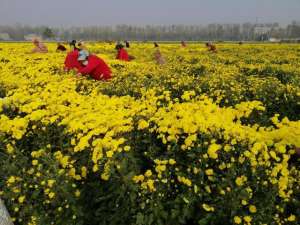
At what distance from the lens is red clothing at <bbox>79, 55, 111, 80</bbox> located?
10125mm

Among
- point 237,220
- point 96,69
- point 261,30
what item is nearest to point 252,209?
point 237,220

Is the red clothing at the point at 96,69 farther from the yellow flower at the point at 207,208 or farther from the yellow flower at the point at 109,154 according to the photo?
the yellow flower at the point at 207,208

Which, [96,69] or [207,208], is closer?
[207,208]

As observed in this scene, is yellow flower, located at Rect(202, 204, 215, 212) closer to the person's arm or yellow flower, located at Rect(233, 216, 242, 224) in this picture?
yellow flower, located at Rect(233, 216, 242, 224)

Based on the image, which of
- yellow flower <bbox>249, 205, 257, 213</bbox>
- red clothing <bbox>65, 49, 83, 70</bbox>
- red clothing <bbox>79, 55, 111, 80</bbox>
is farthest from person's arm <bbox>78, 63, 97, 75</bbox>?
yellow flower <bbox>249, 205, 257, 213</bbox>

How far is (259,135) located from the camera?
3.93 m

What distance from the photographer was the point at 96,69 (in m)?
10.2

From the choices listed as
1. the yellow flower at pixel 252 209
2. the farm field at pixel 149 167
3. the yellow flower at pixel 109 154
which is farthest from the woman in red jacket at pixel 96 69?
the yellow flower at pixel 252 209

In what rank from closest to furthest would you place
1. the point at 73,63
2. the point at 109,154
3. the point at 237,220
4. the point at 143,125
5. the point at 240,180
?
1. the point at 237,220
2. the point at 240,180
3. the point at 109,154
4. the point at 143,125
5. the point at 73,63

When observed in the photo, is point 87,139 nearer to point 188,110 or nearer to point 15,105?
point 188,110

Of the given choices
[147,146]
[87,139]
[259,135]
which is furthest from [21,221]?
[259,135]

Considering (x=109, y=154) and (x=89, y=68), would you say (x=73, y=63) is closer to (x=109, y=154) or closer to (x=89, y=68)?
(x=89, y=68)

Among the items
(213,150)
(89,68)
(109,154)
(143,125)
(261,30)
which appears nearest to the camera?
(213,150)

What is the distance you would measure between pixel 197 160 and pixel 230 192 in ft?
1.77
